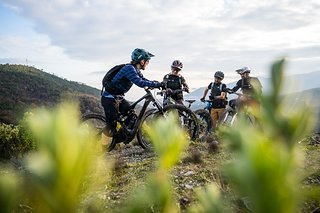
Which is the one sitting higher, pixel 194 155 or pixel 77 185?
pixel 77 185

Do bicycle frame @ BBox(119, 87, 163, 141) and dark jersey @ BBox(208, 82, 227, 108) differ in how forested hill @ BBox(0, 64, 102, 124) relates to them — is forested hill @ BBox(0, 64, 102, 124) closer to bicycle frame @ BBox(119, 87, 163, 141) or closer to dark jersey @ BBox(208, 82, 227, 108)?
dark jersey @ BBox(208, 82, 227, 108)

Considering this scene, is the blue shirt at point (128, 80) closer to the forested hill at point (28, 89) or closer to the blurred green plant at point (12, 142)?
the blurred green plant at point (12, 142)

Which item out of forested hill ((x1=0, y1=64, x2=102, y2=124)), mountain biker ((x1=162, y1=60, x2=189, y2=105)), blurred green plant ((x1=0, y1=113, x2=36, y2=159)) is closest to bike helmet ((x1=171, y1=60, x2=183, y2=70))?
mountain biker ((x1=162, y1=60, x2=189, y2=105))

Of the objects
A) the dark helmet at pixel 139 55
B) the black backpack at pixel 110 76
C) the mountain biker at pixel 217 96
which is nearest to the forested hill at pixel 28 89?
the mountain biker at pixel 217 96

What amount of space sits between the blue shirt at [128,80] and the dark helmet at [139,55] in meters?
0.25

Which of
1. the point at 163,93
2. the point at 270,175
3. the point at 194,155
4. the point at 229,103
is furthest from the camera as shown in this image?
the point at 229,103

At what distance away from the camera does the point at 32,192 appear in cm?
38

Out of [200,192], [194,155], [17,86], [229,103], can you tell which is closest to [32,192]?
[200,192]

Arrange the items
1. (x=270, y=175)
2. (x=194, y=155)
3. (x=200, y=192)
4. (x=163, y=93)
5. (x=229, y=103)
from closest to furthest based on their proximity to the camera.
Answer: (x=270, y=175) < (x=200, y=192) < (x=194, y=155) < (x=163, y=93) < (x=229, y=103)

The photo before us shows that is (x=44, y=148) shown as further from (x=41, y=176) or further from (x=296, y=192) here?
(x=296, y=192)

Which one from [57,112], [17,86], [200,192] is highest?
[17,86]

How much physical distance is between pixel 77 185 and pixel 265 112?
0.66 ft

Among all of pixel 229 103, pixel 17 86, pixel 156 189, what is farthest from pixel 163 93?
pixel 17 86

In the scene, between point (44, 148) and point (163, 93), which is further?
point (163, 93)
